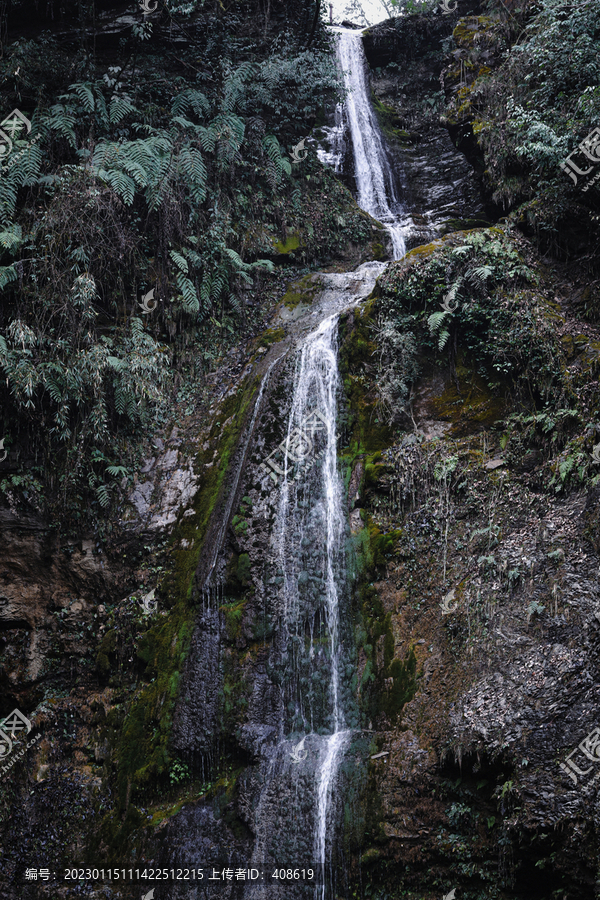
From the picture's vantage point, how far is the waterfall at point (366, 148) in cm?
1409

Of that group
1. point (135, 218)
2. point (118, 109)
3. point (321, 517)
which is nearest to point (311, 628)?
point (321, 517)

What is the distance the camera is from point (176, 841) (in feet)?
20.4

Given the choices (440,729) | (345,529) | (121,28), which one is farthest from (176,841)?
(121,28)

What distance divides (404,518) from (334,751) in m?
2.94

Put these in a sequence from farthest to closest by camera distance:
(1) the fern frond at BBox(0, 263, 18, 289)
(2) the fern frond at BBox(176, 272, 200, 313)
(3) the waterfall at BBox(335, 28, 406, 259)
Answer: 1. (3) the waterfall at BBox(335, 28, 406, 259)
2. (2) the fern frond at BBox(176, 272, 200, 313)
3. (1) the fern frond at BBox(0, 263, 18, 289)

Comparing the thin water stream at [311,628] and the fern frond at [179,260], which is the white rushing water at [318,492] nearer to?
the thin water stream at [311,628]

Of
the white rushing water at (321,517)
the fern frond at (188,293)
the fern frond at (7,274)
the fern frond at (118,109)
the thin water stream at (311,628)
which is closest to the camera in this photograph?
the thin water stream at (311,628)

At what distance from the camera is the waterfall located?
46.2 ft

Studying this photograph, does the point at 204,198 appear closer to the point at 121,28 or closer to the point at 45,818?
the point at 121,28

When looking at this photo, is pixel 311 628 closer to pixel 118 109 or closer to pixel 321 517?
pixel 321 517

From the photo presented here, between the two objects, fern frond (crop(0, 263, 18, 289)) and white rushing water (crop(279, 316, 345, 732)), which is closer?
white rushing water (crop(279, 316, 345, 732))

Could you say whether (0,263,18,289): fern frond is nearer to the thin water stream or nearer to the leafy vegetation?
the leafy vegetation

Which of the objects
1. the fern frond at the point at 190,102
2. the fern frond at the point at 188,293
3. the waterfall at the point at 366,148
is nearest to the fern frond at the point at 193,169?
the fern frond at the point at 188,293

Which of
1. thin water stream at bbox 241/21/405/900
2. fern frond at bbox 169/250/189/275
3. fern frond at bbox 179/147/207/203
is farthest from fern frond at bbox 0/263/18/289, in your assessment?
thin water stream at bbox 241/21/405/900
